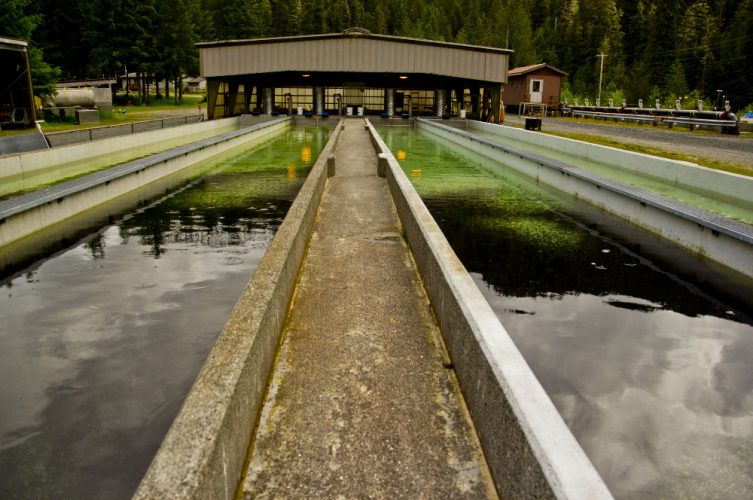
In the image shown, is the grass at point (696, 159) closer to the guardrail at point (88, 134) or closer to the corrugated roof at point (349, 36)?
the corrugated roof at point (349, 36)

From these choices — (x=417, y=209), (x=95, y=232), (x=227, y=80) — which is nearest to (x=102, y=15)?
(x=227, y=80)

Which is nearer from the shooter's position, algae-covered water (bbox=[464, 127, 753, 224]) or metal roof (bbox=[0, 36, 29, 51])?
algae-covered water (bbox=[464, 127, 753, 224])

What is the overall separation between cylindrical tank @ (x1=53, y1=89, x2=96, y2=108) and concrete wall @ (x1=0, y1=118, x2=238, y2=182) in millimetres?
11003

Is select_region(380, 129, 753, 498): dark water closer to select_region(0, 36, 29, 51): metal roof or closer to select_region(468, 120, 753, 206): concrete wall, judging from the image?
select_region(468, 120, 753, 206): concrete wall

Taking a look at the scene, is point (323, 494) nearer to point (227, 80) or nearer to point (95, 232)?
point (95, 232)

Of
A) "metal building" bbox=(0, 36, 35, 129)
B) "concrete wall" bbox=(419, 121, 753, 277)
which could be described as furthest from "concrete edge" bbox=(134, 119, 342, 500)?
"metal building" bbox=(0, 36, 35, 129)

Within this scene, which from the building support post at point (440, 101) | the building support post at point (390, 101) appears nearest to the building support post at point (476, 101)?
the building support post at point (440, 101)

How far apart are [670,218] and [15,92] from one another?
84.7 feet

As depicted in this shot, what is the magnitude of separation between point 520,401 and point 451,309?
5.74 ft

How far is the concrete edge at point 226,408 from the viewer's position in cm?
232

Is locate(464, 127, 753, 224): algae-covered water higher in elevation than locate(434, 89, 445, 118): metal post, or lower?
lower

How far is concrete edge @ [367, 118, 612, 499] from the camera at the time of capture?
90.0 inches

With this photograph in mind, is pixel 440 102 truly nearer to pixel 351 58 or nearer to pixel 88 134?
pixel 351 58

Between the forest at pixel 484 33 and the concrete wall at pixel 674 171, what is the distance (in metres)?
25.7
